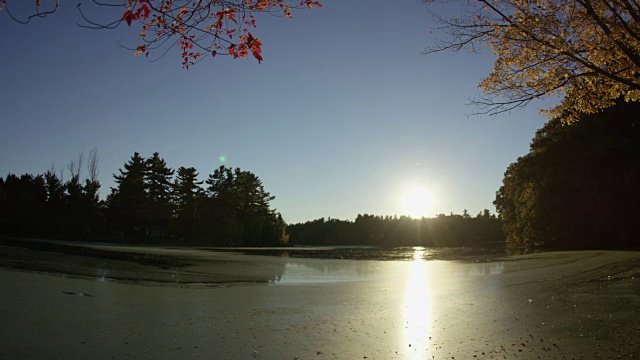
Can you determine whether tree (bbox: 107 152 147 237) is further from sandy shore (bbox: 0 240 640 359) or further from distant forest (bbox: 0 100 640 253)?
sandy shore (bbox: 0 240 640 359)

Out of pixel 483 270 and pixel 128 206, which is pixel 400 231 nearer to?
pixel 128 206

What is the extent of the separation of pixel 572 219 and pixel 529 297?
28.5 metres

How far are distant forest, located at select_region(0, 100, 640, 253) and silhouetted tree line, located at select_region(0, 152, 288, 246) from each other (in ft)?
0.47

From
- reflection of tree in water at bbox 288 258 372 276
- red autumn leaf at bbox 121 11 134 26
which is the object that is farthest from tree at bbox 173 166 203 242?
red autumn leaf at bbox 121 11 134 26

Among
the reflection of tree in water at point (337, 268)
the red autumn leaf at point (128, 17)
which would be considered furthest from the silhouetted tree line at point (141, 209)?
the red autumn leaf at point (128, 17)

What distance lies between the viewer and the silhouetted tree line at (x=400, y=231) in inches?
4882

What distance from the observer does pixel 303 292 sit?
10008mm

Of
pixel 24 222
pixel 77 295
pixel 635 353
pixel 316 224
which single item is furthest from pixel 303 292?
pixel 316 224

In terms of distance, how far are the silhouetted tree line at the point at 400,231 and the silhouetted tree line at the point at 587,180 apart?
8779 centimetres

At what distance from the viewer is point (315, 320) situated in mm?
6734

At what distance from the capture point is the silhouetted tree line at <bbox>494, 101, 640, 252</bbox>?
2902 cm

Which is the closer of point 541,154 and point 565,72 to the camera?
point 565,72

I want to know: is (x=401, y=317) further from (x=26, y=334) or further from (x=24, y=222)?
(x=24, y=222)

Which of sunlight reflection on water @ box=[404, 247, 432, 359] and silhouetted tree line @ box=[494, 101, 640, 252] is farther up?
silhouetted tree line @ box=[494, 101, 640, 252]
